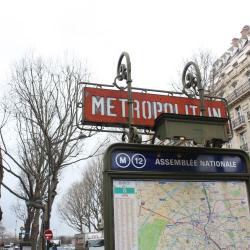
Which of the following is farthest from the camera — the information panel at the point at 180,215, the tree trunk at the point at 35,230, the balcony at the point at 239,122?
the balcony at the point at 239,122

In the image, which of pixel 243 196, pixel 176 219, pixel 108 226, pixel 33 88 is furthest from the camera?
pixel 33 88

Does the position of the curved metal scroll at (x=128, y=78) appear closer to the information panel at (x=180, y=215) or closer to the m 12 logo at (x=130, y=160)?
the m 12 logo at (x=130, y=160)

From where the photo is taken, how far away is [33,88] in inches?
685

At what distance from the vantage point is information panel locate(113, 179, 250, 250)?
9.70 feet

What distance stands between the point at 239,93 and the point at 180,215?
1291 inches

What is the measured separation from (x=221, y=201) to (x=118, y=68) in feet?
7.39

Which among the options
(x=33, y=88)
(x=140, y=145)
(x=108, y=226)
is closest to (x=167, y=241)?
(x=108, y=226)

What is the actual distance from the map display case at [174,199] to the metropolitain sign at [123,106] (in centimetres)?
87

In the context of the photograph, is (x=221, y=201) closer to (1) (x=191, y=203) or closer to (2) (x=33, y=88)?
(1) (x=191, y=203)

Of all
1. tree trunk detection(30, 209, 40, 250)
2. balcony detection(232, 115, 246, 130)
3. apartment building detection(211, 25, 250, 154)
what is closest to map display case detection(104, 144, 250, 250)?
tree trunk detection(30, 209, 40, 250)

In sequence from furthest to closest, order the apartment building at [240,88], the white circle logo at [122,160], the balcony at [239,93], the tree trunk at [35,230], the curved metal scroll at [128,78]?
1. the apartment building at [240,88]
2. the balcony at [239,93]
3. the tree trunk at [35,230]
4. the curved metal scroll at [128,78]
5. the white circle logo at [122,160]

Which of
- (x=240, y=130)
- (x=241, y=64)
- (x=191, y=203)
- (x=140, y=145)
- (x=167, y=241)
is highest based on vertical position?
(x=241, y=64)

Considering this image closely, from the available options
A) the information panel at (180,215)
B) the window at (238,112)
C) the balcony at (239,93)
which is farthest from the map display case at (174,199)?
the window at (238,112)

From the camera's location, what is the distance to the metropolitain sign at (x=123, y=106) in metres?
3.92
